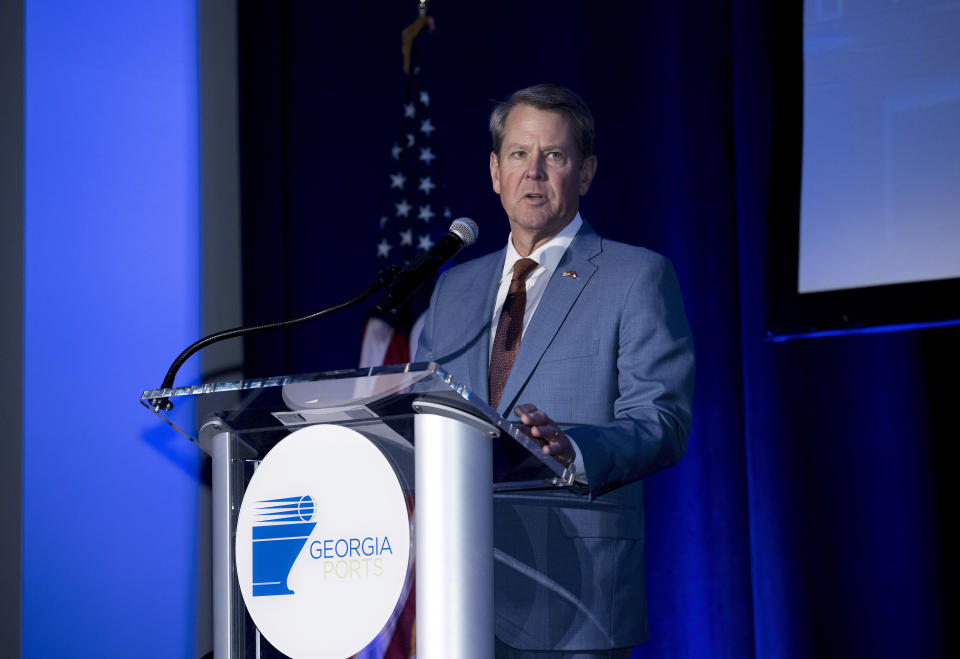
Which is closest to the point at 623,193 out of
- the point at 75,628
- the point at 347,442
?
the point at 347,442

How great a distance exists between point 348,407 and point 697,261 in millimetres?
1978

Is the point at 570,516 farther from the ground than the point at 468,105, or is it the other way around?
the point at 468,105

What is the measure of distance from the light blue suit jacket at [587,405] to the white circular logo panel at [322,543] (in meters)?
0.16

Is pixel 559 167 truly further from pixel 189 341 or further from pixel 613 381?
pixel 189 341

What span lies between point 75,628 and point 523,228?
7.02ft

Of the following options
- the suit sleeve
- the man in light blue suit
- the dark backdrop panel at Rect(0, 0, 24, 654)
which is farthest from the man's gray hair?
the dark backdrop panel at Rect(0, 0, 24, 654)

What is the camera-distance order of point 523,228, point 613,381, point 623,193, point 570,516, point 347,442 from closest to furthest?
point 347,442 → point 570,516 → point 613,381 → point 523,228 → point 623,193

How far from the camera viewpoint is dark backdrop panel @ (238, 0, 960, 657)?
8.57 feet

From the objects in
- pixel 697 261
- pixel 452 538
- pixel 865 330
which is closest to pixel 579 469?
pixel 452 538

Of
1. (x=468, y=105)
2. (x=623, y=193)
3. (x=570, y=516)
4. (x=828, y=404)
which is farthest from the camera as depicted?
(x=468, y=105)

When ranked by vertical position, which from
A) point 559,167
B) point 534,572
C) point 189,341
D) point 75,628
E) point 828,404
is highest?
point 559,167

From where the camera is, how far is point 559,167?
7.03ft

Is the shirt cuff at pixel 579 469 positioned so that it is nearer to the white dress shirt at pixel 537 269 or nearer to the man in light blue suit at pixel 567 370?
the man in light blue suit at pixel 567 370

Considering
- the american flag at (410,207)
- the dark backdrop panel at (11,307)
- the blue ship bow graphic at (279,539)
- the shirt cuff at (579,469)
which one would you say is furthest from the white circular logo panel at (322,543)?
the dark backdrop panel at (11,307)
